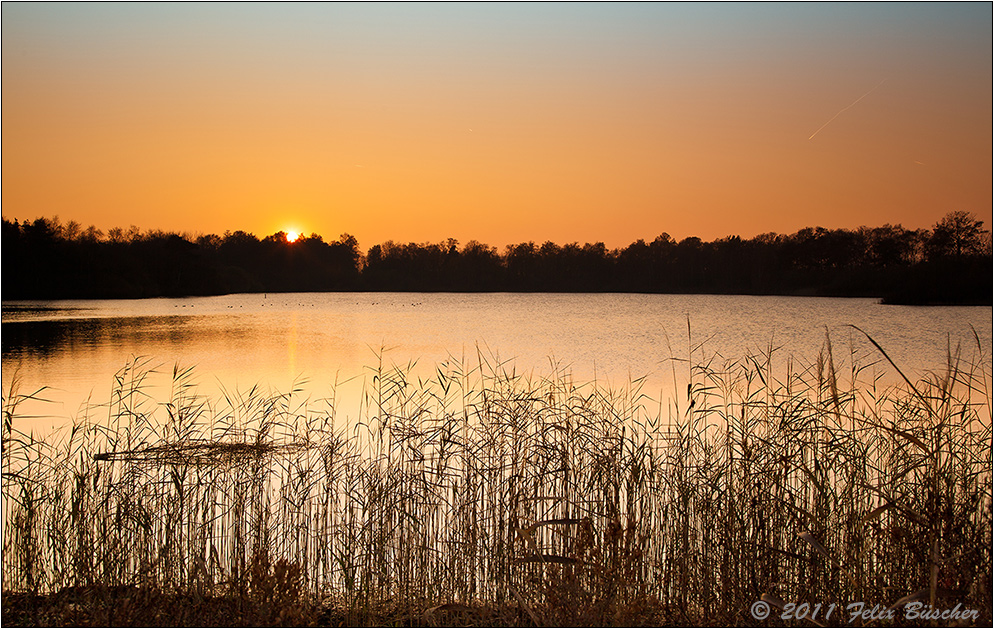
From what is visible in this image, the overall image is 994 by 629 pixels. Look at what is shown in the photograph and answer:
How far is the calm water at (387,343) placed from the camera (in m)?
16.5

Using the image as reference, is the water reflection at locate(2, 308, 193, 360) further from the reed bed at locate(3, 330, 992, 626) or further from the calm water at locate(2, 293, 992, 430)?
Result: the reed bed at locate(3, 330, 992, 626)

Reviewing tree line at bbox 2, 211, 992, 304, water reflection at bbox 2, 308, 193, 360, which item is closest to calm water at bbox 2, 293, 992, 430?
water reflection at bbox 2, 308, 193, 360

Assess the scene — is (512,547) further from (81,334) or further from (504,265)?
(504,265)

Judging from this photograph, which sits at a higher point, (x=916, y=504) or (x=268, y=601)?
(x=916, y=504)

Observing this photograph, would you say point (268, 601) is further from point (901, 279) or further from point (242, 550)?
point (901, 279)

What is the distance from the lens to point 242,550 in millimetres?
4742

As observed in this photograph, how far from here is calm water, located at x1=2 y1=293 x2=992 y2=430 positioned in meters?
16.5

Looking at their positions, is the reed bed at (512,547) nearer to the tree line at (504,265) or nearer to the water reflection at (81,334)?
the water reflection at (81,334)

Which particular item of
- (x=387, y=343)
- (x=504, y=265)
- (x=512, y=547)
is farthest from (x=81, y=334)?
(x=504, y=265)

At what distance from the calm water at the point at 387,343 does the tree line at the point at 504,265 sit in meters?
5.05

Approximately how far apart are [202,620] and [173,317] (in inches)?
1575

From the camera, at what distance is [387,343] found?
86.2ft

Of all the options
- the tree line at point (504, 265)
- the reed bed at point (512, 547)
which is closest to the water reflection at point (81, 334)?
the tree line at point (504, 265)

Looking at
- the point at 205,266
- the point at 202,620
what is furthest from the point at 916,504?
the point at 205,266
